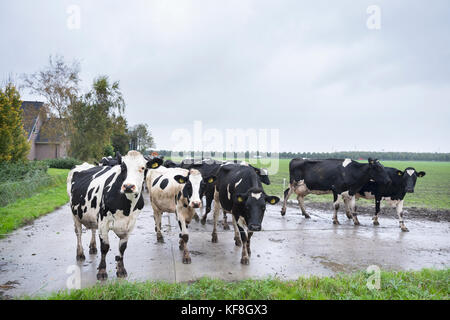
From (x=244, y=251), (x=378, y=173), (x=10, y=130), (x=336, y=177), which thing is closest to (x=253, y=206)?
(x=244, y=251)

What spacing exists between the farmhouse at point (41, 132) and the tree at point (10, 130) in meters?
14.1

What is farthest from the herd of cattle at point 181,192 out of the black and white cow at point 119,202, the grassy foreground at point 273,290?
the grassy foreground at point 273,290

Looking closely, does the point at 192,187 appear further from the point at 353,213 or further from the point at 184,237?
the point at 353,213

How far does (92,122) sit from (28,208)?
24.4m

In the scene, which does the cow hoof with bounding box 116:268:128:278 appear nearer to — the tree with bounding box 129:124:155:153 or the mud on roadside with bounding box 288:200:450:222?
the mud on roadside with bounding box 288:200:450:222

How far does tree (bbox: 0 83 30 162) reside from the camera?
1437cm

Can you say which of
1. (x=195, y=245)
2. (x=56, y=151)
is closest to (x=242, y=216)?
(x=195, y=245)

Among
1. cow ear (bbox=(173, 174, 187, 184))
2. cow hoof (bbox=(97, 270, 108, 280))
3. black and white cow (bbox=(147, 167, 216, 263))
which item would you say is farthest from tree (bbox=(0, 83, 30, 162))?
cow hoof (bbox=(97, 270, 108, 280))

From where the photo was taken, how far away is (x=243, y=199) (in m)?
5.71

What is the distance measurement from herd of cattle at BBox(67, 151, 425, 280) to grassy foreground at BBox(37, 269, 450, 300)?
835 mm

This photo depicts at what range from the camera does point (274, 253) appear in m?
6.28
